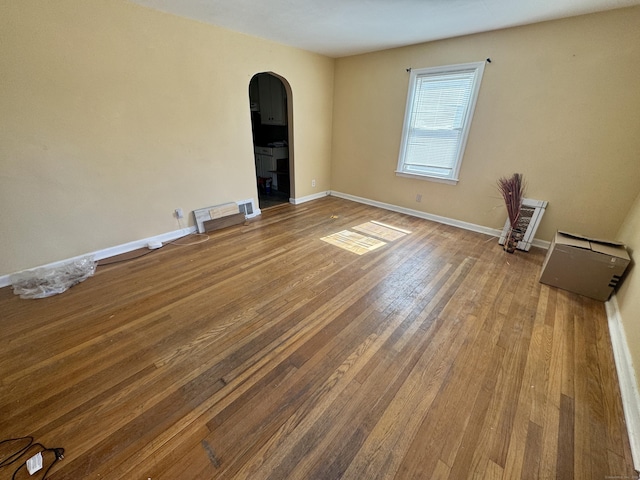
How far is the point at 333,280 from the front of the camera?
2.36 meters

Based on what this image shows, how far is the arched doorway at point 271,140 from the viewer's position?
4902 millimetres

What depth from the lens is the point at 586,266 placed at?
2133 mm

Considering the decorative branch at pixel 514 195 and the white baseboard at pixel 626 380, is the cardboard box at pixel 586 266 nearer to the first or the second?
the white baseboard at pixel 626 380

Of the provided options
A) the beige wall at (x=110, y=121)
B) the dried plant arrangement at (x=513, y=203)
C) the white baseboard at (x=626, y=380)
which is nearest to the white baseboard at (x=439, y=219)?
the dried plant arrangement at (x=513, y=203)

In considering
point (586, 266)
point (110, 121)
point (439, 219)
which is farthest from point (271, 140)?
point (586, 266)

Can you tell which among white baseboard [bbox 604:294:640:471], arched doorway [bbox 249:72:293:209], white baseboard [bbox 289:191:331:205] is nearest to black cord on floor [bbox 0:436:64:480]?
white baseboard [bbox 604:294:640:471]

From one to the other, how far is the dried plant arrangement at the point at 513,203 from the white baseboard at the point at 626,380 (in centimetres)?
112

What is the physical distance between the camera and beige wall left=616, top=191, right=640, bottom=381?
1.52m

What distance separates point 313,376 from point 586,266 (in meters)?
2.46

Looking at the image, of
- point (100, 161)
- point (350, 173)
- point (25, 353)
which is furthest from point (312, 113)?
point (25, 353)

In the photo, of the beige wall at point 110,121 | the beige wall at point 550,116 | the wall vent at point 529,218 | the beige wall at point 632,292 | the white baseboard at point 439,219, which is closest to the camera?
the beige wall at point 632,292

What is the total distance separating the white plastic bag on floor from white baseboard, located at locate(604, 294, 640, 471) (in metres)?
3.82

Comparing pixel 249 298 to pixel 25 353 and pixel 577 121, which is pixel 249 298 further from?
pixel 577 121

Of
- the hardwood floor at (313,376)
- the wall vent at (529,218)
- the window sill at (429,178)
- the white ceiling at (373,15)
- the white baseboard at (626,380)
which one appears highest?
the white ceiling at (373,15)
